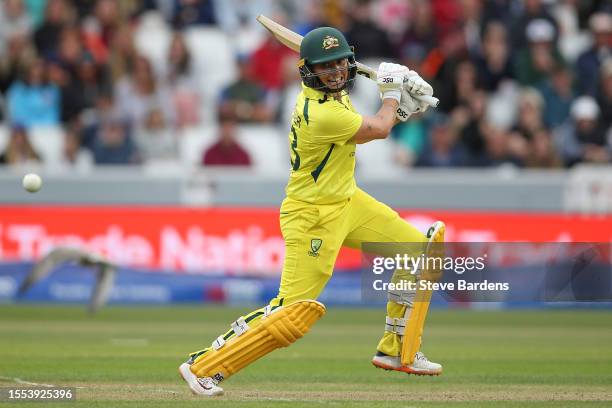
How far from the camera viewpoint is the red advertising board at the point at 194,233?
15.9 meters

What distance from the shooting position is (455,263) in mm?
8789

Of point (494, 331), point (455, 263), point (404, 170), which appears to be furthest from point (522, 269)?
point (455, 263)

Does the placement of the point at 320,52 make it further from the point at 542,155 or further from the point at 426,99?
the point at 542,155

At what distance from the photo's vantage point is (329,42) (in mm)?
8242

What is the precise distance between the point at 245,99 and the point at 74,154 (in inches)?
99.2

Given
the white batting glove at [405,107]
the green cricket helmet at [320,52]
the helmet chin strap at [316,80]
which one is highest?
the green cricket helmet at [320,52]

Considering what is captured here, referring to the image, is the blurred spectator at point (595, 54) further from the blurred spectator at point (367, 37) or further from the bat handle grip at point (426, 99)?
the bat handle grip at point (426, 99)

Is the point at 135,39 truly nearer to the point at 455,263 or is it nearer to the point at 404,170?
the point at 404,170

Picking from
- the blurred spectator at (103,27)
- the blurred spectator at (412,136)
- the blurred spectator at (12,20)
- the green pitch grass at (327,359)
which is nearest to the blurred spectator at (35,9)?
the blurred spectator at (12,20)

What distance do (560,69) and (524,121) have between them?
1.42 m

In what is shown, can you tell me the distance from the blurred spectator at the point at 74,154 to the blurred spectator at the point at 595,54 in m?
7.00

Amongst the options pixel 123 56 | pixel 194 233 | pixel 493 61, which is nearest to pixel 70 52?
pixel 123 56

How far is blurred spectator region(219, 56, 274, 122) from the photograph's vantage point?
18.3 m

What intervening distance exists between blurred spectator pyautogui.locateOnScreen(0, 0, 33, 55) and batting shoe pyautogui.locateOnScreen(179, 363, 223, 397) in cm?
1242
